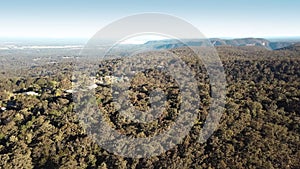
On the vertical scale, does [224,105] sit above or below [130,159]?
Result: above

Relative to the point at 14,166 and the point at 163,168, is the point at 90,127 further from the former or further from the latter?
the point at 163,168

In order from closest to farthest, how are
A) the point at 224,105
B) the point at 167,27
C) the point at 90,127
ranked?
the point at 167,27
the point at 90,127
the point at 224,105

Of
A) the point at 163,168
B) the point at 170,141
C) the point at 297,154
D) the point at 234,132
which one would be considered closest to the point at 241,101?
the point at 234,132

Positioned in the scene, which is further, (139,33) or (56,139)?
(56,139)

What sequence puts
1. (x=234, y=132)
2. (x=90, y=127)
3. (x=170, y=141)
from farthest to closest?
(x=90, y=127) → (x=234, y=132) → (x=170, y=141)

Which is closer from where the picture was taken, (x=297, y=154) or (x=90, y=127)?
(x=297, y=154)

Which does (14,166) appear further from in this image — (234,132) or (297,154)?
(297,154)

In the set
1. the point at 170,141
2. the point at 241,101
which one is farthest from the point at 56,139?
the point at 241,101

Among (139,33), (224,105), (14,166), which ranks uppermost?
(139,33)

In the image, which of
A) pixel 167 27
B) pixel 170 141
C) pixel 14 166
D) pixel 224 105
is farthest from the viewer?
pixel 224 105
